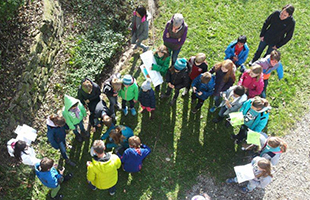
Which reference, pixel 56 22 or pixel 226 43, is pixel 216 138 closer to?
pixel 226 43

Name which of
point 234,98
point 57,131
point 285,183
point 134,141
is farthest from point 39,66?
point 285,183

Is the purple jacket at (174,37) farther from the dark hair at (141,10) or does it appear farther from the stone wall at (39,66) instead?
the stone wall at (39,66)

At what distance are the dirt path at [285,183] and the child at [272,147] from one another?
122 centimetres

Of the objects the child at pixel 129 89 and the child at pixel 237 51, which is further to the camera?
the child at pixel 237 51

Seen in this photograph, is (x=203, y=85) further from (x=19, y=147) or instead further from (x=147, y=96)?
(x=19, y=147)

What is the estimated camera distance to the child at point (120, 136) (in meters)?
6.09

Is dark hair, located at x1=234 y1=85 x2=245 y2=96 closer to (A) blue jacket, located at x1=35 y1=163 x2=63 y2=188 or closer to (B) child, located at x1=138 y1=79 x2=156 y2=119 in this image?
(B) child, located at x1=138 y1=79 x2=156 y2=119

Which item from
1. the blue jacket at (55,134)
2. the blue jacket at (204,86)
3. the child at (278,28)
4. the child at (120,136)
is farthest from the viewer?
the child at (278,28)

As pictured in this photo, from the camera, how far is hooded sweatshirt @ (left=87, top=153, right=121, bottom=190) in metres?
5.32

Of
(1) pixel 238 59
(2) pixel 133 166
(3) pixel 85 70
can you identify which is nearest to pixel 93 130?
(2) pixel 133 166

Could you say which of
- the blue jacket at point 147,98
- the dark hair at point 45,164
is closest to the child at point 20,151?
the dark hair at point 45,164

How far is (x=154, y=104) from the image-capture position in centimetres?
693

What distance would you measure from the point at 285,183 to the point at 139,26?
6242 millimetres

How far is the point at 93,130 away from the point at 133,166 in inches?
62.4
